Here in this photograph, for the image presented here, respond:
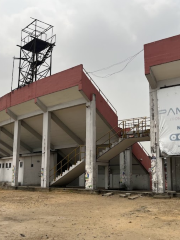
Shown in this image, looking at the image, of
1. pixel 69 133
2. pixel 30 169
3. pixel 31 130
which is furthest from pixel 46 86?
pixel 30 169

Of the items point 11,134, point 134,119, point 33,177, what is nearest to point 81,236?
point 134,119

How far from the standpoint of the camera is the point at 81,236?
23.0 ft

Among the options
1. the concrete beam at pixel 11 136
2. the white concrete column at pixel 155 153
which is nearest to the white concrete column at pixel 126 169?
the white concrete column at pixel 155 153

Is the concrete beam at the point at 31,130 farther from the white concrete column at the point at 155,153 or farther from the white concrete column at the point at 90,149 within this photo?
the white concrete column at the point at 155,153

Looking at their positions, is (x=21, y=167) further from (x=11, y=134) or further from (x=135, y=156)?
(x=135, y=156)

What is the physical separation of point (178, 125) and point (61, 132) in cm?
1301

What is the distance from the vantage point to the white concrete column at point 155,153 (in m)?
16.6

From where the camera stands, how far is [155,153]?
1712cm

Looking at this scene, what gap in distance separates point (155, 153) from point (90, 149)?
5.33 metres

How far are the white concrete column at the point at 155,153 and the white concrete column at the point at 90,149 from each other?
16.0 ft

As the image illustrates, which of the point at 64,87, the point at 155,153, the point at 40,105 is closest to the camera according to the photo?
the point at 155,153

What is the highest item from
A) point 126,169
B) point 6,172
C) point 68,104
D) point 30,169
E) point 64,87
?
point 64,87

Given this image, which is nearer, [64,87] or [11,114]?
[64,87]

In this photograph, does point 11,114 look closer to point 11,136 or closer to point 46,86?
point 11,136
